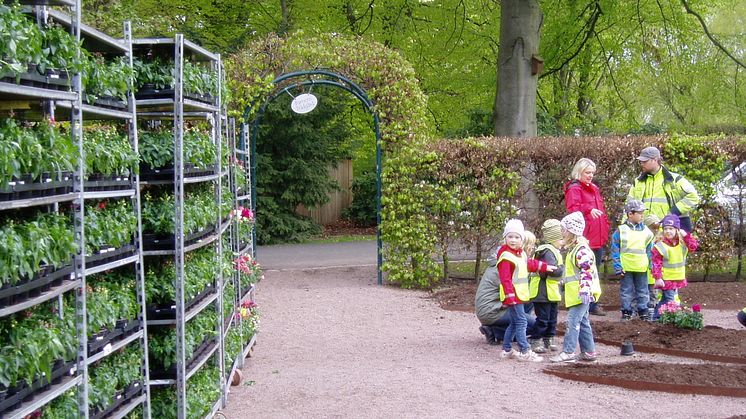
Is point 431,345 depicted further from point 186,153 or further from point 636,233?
point 186,153

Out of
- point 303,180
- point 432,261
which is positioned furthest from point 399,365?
point 303,180

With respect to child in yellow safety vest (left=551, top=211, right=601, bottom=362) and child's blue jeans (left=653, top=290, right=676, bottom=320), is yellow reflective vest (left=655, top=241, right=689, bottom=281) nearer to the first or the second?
child's blue jeans (left=653, top=290, right=676, bottom=320)

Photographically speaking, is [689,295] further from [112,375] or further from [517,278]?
[112,375]

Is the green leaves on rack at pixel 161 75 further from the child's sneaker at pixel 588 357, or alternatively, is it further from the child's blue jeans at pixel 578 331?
the child's sneaker at pixel 588 357

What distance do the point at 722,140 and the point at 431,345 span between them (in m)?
6.76

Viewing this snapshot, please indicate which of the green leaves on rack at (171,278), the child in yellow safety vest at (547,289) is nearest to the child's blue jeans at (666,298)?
the child in yellow safety vest at (547,289)

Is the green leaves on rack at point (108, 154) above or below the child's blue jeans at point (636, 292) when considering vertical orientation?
above

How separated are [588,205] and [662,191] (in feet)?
3.04

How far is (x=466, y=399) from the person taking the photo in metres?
7.18

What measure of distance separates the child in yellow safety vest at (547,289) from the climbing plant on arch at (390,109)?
4.74 m

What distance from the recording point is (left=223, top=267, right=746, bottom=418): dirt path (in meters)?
6.87

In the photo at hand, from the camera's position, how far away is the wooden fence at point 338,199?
27844mm

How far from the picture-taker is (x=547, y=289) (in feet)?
28.9

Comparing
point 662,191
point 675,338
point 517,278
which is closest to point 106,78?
point 517,278
